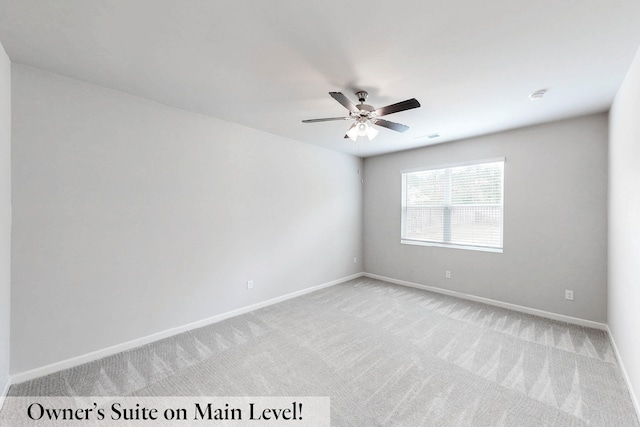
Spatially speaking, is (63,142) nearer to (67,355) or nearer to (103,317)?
(103,317)

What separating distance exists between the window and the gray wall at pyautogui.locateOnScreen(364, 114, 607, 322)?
0.49 feet

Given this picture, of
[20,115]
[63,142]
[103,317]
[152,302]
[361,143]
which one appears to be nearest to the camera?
[20,115]

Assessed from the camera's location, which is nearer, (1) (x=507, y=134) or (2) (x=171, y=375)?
(2) (x=171, y=375)

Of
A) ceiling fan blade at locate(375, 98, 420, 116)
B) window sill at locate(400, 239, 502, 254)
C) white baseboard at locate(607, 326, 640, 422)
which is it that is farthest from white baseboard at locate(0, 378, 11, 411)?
window sill at locate(400, 239, 502, 254)

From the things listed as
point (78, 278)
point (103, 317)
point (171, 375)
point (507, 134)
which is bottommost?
point (171, 375)

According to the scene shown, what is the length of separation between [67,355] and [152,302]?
718mm

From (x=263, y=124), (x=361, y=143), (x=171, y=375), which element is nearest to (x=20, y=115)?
(x=263, y=124)

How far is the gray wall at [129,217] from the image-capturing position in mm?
2158

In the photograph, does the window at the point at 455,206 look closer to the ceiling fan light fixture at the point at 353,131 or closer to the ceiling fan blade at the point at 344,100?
the ceiling fan light fixture at the point at 353,131

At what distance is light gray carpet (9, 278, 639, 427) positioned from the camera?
1.85 metres

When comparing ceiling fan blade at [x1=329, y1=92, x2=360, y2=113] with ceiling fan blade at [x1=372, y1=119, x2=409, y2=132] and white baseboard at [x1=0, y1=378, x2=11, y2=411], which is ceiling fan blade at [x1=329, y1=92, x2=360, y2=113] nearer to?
ceiling fan blade at [x1=372, y1=119, x2=409, y2=132]

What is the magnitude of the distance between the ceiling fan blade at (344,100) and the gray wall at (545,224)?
2.64 meters

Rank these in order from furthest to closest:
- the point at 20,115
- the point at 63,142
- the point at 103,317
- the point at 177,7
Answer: the point at 103,317 < the point at 63,142 < the point at 20,115 < the point at 177,7

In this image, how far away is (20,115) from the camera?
2104mm
